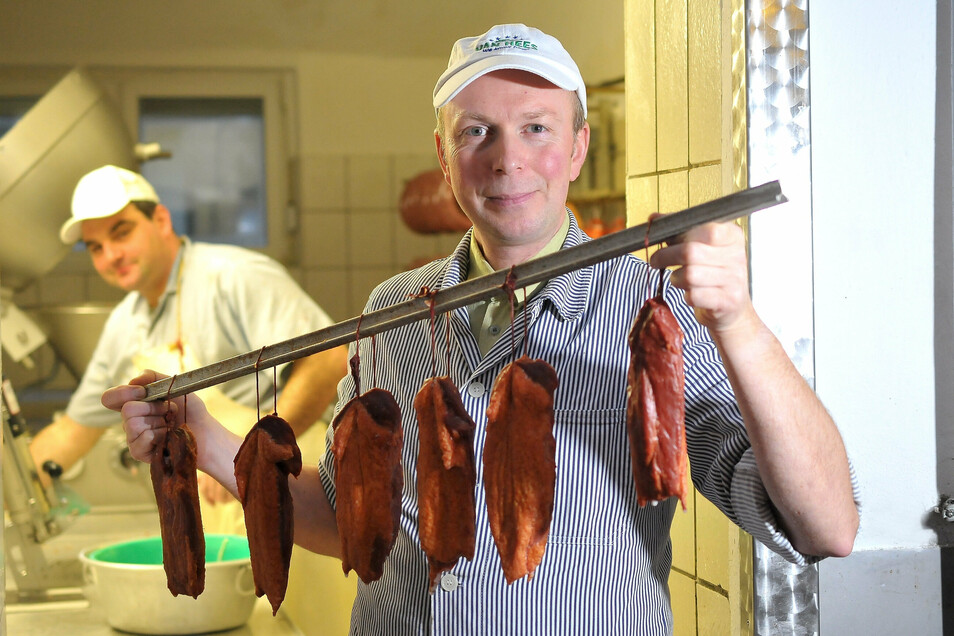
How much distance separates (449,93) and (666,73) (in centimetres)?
70

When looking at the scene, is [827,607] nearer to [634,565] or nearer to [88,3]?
[634,565]

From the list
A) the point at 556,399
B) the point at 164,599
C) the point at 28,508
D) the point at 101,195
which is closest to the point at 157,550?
the point at 164,599

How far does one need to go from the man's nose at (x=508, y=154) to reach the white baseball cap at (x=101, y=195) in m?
2.00

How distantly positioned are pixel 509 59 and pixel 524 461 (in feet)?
1.60

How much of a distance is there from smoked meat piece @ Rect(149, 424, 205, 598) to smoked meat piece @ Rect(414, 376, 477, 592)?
37cm

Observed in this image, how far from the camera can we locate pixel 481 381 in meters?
1.18

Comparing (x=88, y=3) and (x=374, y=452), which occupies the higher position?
(x=88, y=3)

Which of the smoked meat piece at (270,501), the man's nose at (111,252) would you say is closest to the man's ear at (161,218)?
the man's nose at (111,252)

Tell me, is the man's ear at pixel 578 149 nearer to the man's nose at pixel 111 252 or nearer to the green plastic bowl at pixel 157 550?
the green plastic bowl at pixel 157 550

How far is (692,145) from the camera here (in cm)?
162

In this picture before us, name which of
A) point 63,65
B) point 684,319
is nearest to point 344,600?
point 684,319

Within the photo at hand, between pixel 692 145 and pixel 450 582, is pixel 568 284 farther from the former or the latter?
pixel 692 145

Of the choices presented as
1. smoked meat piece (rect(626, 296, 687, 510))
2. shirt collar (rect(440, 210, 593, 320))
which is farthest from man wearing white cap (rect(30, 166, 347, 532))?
smoked meat piece (rect(626, 296, 687, 510))

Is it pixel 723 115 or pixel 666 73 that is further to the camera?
pixel 666 73
